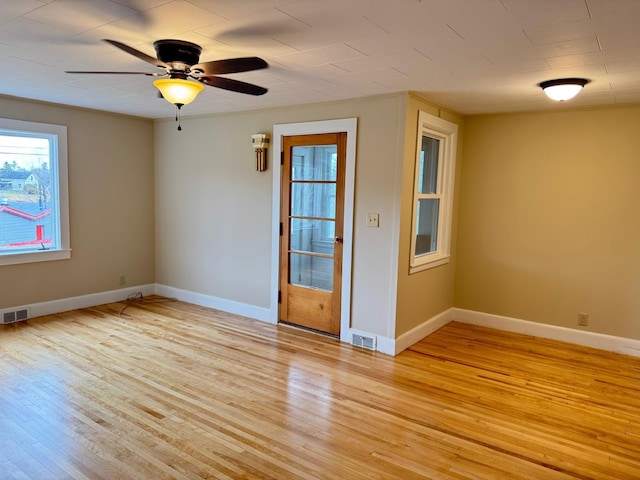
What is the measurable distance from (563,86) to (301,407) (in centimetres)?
298

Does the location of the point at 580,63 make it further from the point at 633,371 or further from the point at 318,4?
the point at 633,371

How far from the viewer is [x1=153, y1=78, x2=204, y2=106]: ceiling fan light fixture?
254cm

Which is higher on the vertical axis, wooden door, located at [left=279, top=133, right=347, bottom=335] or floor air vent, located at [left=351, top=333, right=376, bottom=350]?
wooden door, located at [left=279, top=133, right=347, bottom=335]

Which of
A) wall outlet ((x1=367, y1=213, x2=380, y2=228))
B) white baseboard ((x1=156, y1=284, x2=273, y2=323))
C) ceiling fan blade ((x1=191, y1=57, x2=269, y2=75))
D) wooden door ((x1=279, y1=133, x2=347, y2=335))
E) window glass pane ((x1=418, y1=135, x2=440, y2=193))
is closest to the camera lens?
ceiling fan blade ((x1=191, y1=57, x2=269, y2=75))

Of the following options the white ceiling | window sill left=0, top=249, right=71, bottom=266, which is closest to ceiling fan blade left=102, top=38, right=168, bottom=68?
the white ceiling

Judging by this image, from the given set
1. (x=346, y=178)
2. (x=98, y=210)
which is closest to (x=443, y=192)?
(x=346, y=178)

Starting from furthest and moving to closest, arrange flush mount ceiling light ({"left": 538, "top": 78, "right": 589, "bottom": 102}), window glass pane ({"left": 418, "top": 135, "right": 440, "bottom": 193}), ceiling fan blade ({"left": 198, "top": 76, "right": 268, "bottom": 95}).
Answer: window glass pane ({"left": 418, "top": 135, "right": 440, "bottom": 193}), flush mount ceiling light ({"left": 538, "top": 78, "right": 589, "bottom": 102}), ceiling fan blade ({"left": 198, "top": 76, "right": 268, "bottom": 95})

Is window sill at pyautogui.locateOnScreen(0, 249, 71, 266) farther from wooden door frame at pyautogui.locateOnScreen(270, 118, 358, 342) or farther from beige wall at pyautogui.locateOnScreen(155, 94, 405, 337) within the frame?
wooden door frame at pyautogui.locateOnScreen(270, 118, 358, 342)

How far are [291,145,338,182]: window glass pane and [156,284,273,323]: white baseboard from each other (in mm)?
1587

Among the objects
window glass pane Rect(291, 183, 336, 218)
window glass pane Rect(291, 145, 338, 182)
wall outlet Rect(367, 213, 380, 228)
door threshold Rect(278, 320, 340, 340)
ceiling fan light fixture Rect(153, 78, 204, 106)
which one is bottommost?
door threshold Rect(278, 320, 340, 340)

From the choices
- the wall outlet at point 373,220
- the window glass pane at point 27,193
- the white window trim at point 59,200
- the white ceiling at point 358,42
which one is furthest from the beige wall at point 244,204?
the window glass pane at point 27,193

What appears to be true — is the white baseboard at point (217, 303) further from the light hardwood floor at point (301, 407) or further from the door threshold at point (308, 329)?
the light hardwood floor at point (301, 407)

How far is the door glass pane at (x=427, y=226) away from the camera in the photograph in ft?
15.1

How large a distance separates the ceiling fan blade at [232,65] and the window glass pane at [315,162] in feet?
6.26
